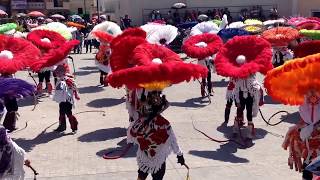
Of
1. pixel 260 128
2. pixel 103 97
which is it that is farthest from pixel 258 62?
pixel 103 97

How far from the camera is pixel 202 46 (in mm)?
11633

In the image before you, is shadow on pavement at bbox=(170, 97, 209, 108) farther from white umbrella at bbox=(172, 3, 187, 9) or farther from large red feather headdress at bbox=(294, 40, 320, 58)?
white umbrella at bbox=(172, 3, 187, 9)

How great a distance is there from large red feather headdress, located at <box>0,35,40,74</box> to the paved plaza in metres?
1.66

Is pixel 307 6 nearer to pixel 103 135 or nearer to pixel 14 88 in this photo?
pixel 103 135

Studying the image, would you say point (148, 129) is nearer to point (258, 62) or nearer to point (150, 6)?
point (258, 62)

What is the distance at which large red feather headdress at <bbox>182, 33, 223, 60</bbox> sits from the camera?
11398 mm

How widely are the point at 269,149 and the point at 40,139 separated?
458 cm

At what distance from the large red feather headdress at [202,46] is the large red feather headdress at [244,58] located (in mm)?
2045

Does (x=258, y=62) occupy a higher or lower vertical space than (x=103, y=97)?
higher

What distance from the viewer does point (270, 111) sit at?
41.2 feet

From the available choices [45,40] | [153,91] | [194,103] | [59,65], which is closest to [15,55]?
[59,65]

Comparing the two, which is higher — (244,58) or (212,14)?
(244,58)

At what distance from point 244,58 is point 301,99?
288cm

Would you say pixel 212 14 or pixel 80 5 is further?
pixel 80 5
